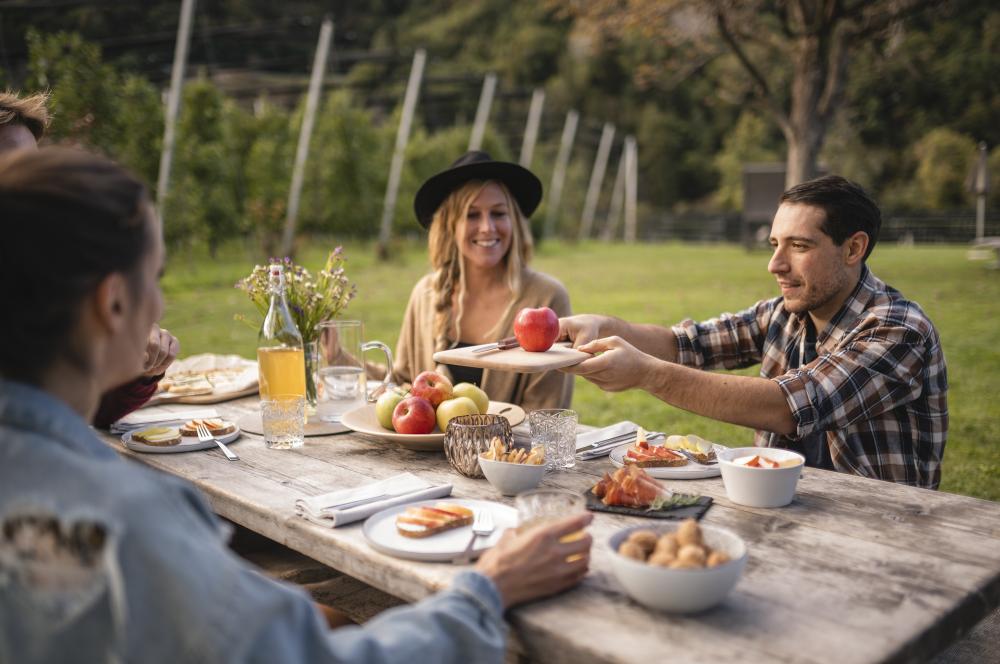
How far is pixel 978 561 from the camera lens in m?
1.81

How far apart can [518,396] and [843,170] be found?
39.1 metres

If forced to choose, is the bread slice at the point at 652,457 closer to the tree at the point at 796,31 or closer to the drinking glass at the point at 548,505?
the drinking glass at the point at 548,505

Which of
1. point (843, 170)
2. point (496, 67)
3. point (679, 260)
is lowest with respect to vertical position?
point (679, 260)

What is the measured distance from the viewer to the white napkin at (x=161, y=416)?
313 centimetres

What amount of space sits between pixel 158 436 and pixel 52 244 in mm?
1814

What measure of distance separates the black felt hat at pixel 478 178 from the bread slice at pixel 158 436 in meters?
1.64

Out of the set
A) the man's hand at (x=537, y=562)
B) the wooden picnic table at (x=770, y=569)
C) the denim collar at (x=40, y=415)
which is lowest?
the wooden picnic table at (x=770, y=569)

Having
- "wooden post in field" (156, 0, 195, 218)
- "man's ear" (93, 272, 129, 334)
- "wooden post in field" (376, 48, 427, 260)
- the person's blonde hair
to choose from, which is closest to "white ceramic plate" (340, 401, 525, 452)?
"man's ear" (93, 272, 129, 334)

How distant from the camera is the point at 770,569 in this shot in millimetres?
1775

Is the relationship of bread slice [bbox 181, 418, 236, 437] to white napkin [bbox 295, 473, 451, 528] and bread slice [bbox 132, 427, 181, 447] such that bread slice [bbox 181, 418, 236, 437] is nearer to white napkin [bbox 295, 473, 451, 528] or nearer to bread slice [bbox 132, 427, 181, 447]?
bread slice [bbox 132, 427, 181, 447]

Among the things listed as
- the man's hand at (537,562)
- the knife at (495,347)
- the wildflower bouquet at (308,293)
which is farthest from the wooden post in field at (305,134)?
the man's hand at (537,562)

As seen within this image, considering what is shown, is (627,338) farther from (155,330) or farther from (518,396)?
(155,330)

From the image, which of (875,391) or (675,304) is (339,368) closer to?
(875,391)

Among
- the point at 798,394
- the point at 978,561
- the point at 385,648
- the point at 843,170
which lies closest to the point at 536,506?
the point at 385,648
